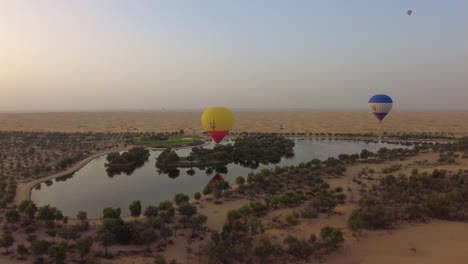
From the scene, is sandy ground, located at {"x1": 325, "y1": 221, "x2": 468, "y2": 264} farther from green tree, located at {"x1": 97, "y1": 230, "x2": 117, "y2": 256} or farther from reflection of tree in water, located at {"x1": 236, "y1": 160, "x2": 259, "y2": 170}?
reflection of tree in water, located at {"x1": 236, "y1": 160, "x2": 259, "y2": 170}

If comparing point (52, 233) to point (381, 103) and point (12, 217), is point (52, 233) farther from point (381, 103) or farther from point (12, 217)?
point (381, 103)

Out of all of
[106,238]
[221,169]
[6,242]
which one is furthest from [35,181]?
[106,238]

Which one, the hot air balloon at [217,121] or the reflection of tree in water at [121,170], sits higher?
the hot air balloon at [217,121]

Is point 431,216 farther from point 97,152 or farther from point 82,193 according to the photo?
point 97,152

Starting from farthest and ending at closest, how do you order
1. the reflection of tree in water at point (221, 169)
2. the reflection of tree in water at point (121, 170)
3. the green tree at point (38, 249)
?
1. the reflection of tree in water at point (221, 169)
2. the reflection of tree in water at point (121, 170)
3. the green tree at point (38, 249)

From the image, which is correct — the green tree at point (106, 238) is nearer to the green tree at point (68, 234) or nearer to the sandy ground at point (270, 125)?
the green tree at point (68, 234)

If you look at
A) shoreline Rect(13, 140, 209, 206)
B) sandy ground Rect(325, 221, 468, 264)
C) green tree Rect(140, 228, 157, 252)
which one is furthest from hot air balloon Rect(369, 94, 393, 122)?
green tree Rect(140, 228, 157, 252)

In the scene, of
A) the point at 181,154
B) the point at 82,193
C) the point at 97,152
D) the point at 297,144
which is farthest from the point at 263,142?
the point at 82,193

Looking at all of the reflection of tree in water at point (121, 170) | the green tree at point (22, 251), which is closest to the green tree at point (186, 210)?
the green tree at point (22, 251)
